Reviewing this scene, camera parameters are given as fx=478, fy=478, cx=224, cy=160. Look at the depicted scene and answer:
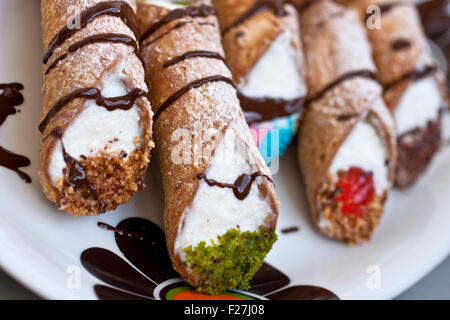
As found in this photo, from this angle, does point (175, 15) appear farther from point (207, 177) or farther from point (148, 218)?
point (148, 218)

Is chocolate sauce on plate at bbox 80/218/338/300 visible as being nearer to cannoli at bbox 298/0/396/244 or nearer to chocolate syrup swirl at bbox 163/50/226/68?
cannoli at bbox 298/0/396/244

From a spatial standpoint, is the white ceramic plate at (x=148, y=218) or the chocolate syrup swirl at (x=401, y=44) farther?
the chocolate syrup swirl at (x=401, y=44)

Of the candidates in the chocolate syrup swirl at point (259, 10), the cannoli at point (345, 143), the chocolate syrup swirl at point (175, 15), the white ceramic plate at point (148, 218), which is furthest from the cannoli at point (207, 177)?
the cannoli at point (345, 143)

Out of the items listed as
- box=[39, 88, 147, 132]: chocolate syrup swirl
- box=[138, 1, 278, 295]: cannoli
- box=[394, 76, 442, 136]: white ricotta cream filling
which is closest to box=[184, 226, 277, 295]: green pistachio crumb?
box=[138, 1, 278, 295]: cannoli

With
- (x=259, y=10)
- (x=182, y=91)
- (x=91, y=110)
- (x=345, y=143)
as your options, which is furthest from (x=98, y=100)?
(x=345, y=143)

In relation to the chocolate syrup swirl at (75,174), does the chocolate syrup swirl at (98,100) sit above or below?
above

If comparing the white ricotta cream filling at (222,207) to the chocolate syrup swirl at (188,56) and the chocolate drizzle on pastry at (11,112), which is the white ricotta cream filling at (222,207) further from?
the chocolate drizzle on pastry at (11,112)

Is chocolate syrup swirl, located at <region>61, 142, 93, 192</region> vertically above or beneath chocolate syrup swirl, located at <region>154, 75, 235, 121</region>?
beneath
